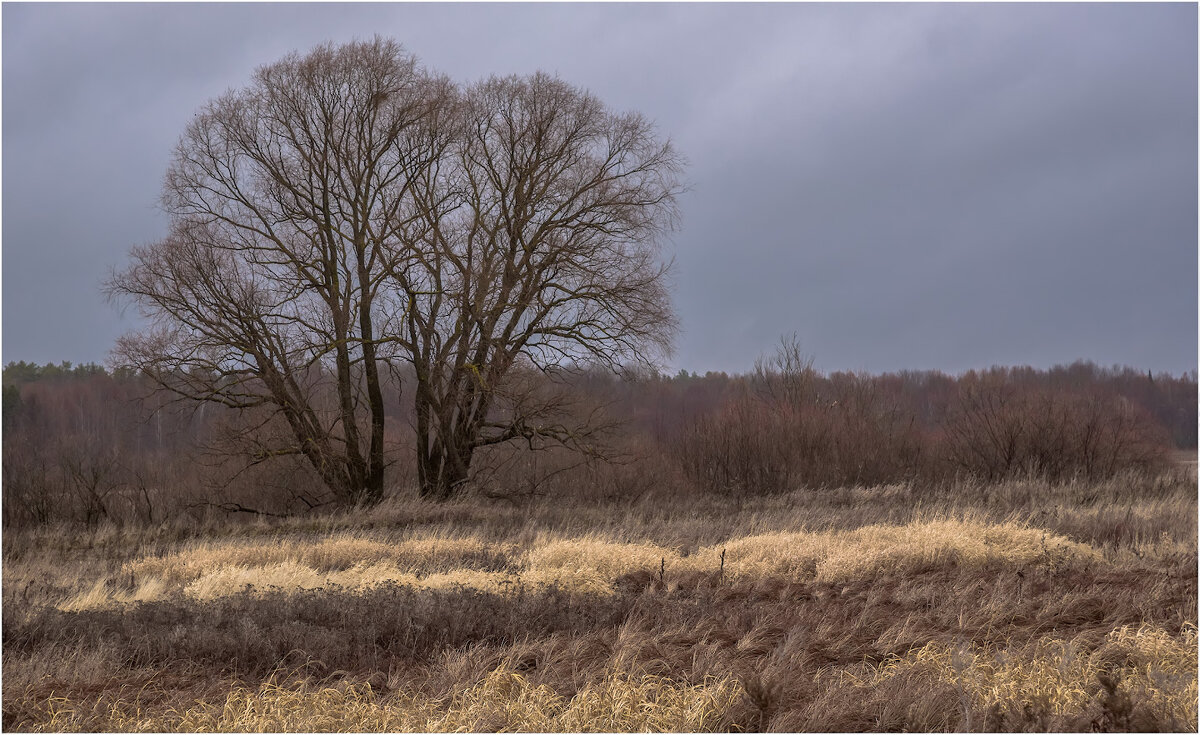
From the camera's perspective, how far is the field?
16.8 feet

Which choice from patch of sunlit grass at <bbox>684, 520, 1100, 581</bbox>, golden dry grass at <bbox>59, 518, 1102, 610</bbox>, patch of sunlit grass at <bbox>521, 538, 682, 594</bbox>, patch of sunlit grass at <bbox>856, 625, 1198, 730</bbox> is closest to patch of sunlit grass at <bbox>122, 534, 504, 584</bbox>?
golden dry grass at <bbox>59, 518, 1102, 610</bbox>

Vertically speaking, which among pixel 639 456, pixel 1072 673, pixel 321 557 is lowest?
pixel 1072 673

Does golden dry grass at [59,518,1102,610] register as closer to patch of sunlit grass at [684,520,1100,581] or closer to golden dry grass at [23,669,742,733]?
patch of sunlit grass at [684,520,1100,581]

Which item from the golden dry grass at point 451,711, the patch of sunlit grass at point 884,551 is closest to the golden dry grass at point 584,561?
the patch of sunlit grass at point 884,551

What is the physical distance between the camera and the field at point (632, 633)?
5.11 meters

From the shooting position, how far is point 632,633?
683cm

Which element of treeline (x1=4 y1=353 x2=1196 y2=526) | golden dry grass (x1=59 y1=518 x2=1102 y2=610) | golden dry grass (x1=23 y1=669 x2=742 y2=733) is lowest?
golden dry grass (x1=23 y1=669 x2=742 y2=733)

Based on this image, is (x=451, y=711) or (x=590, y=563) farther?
(x=590, y=563)

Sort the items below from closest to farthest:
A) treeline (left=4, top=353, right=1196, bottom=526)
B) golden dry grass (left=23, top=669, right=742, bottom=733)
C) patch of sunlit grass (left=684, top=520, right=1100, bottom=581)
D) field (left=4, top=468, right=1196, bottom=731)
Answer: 1. golden dry grass (left=23, top=669, right=742, bottom=733)
2. field (left=4, top=468, right=1196, bottom=731)
3. patch of sunlit grass (left=684, top=520, right=1100, bottom=581)
4. treeline (left=4, top=353, right=1196, bottom=526)

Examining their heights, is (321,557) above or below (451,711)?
above

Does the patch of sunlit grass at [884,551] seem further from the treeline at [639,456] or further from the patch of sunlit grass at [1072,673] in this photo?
the treeline at [639,456]

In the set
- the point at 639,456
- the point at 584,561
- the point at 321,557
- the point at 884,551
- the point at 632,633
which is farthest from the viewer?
the point at 639,456

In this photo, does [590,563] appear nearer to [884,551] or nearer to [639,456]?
[884,551]

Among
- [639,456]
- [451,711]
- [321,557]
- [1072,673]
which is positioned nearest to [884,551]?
[1072,673]
